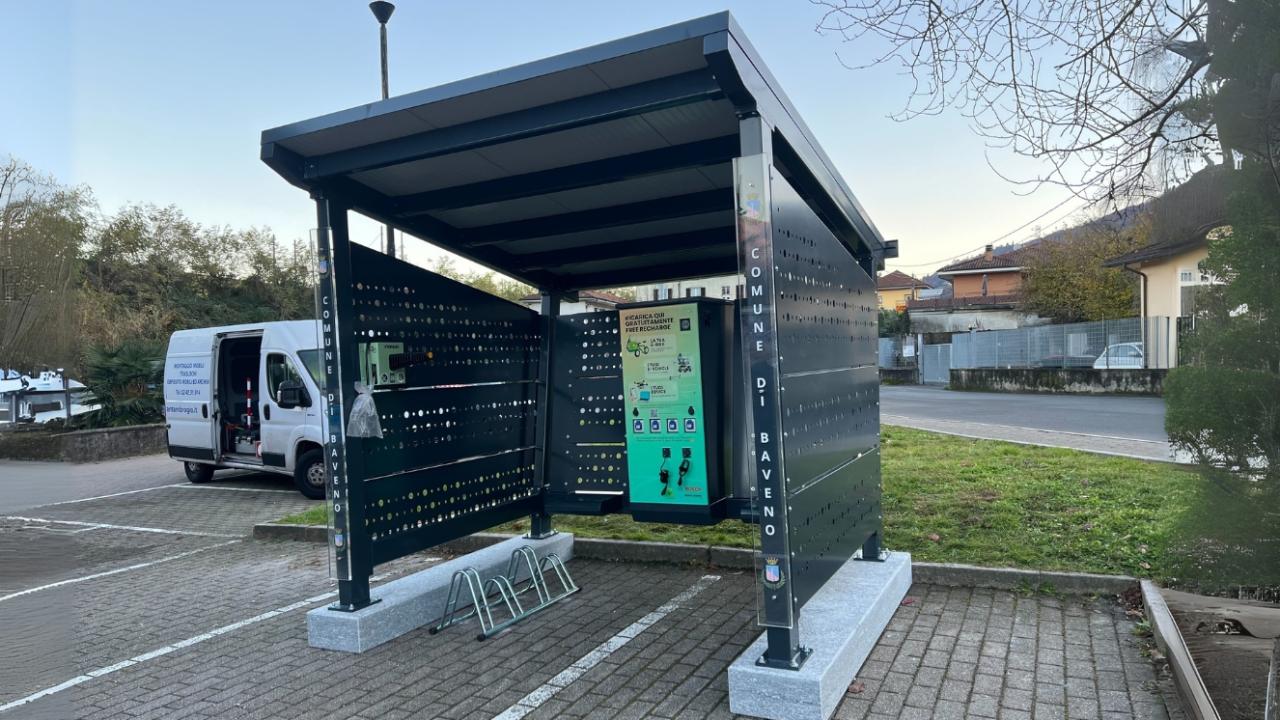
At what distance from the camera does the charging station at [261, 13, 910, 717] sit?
3.48 meters

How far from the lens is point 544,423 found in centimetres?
641

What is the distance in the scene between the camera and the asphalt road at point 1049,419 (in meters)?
11.7

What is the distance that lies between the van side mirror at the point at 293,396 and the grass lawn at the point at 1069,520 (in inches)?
103

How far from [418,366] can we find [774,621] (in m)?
2.97

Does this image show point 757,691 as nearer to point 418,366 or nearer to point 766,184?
point 766,184

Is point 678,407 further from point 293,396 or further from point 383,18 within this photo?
point 383,18

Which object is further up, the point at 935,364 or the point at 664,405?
the point at 664,405

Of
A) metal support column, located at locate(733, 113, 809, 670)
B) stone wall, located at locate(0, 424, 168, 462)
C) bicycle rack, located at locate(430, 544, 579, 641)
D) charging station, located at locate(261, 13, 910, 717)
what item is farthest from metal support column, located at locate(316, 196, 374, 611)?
stone wall, located at locate(0, 424, 168, 462)

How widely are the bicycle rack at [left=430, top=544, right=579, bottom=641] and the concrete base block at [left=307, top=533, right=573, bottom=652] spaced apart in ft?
0.29

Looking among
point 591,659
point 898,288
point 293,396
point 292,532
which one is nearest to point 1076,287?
point 898,288

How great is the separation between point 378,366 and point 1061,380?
80.8ft

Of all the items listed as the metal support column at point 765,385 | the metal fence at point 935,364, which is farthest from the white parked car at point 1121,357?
the metal support column at point 765,385

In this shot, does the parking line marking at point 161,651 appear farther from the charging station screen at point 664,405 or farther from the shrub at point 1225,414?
the shrub at point 1225,414

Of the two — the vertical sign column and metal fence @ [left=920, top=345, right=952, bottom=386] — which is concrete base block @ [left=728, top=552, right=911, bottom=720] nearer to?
the vertical sign column
